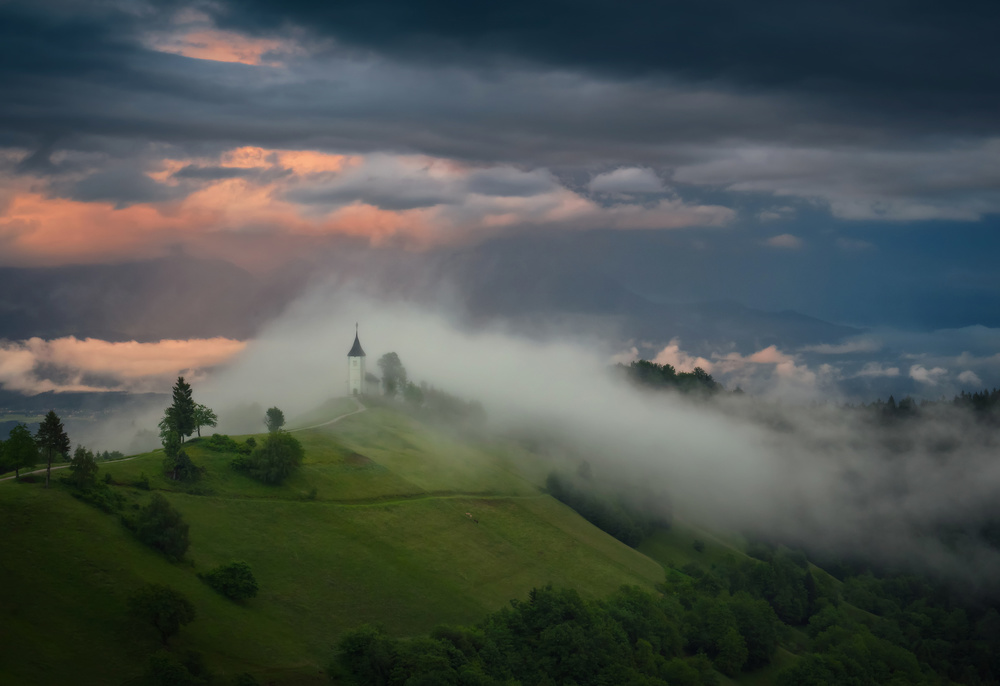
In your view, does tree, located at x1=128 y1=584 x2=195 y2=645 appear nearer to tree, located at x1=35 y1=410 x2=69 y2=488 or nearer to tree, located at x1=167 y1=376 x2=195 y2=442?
tree, located at x1=35 y1=410 x2=69 y2=488

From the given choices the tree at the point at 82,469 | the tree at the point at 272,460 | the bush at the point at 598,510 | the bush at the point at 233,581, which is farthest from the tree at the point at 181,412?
the bush at the point at 598,510

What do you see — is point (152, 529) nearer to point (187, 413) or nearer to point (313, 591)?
point (313, 591)

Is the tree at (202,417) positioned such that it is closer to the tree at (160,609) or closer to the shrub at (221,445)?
the shrub at (221,445)

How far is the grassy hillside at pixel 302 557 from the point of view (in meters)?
71.1

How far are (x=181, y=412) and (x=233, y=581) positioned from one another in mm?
38436

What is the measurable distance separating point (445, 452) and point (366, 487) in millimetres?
44243

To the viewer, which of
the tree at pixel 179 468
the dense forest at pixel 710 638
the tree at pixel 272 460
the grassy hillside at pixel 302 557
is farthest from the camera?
the tree at pixel 272 460

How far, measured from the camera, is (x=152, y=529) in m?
85.1

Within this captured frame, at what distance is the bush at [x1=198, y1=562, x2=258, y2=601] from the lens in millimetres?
85375

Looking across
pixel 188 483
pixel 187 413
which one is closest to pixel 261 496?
pixel 188 483

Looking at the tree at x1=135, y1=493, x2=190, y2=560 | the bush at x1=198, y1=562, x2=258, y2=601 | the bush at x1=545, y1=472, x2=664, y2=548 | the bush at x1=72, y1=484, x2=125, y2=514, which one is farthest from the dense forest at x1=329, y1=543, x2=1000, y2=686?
the bush at x1=72, y1=484, x2=125, y2=514

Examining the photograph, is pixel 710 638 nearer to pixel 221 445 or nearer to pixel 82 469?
pixel 221 445

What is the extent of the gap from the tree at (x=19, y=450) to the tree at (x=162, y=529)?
13842mm

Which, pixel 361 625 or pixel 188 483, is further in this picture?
pixel 188 483
